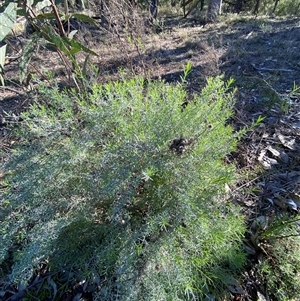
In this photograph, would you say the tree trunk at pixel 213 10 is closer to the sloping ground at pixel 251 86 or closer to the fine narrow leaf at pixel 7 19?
the sloping ground at pixel 251 86

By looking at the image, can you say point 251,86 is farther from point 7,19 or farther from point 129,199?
point 7,19

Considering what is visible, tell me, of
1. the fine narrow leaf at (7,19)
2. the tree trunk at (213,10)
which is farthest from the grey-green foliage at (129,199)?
the tree trunk at (213,10)

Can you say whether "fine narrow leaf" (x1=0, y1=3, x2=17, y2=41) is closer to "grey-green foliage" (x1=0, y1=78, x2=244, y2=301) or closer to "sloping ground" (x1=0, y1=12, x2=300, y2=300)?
"grey-green foliage" (x1=0, y1=78, x2=244, y2=301)

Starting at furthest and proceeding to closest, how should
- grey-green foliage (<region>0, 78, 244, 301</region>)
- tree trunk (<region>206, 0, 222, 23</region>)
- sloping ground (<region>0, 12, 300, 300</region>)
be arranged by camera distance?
tree trunk (<region>206, 0, 222, 23</region>) → sloping ground (<region>0, 12, 300, 300</region>) → grey-green foliage (<region>0, 78, 244, 301</region>)

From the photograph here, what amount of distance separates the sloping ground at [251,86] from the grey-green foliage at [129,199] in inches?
20.0

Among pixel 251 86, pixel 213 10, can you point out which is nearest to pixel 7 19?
pixel 251 86

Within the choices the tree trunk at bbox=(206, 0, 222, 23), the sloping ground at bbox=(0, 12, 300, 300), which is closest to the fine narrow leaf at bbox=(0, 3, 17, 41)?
the sloping ground at bbox=(0, 12, 300, 300)

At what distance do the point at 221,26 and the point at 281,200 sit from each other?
16.5ft

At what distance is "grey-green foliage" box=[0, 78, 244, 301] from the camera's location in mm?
1187

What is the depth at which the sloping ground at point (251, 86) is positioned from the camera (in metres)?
1.88

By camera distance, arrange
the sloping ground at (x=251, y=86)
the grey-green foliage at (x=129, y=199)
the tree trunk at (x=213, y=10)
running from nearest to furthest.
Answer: the grey-green foliage at (x=129, y=199) → the sloping ground at (x=251, y=86) → the tree trunk at (x=213, y=10)

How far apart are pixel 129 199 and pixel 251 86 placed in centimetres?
246

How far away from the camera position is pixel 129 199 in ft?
4.09

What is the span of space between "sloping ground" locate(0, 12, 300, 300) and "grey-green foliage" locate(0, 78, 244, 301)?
0.51m
